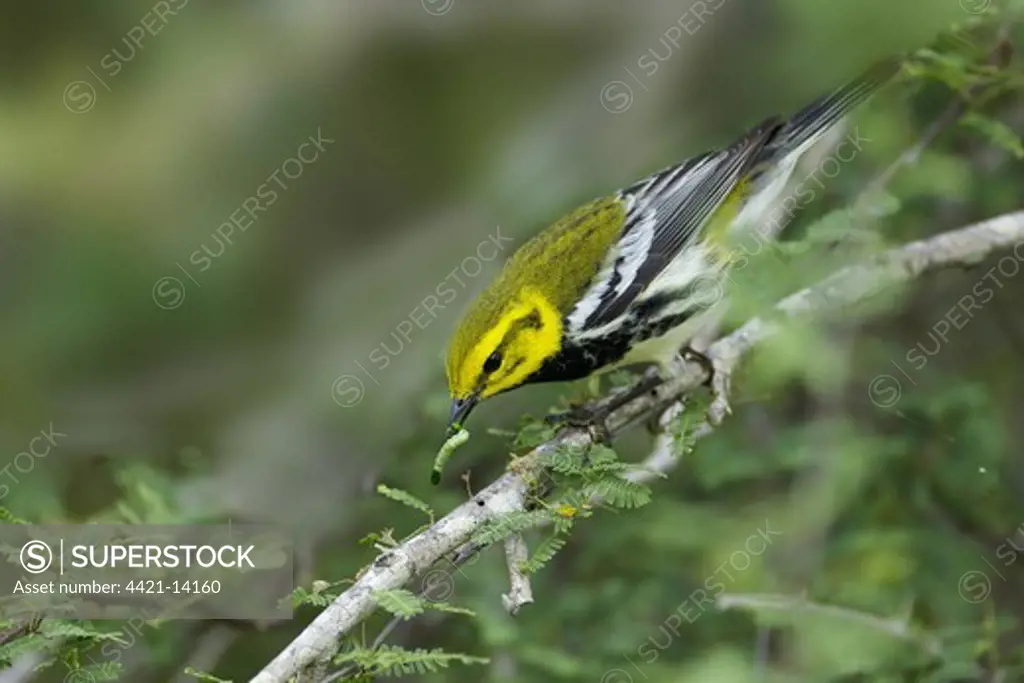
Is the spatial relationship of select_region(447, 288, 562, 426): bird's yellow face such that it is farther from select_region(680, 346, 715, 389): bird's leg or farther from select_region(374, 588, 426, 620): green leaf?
select_region(374, 588, 426, 620): green leaf

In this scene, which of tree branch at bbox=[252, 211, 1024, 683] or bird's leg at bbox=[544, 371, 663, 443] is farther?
bird's leg at bbox=[544, 371, 663, 443]

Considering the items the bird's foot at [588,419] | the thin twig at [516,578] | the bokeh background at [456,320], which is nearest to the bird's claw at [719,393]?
the bokeh background at [456,320]

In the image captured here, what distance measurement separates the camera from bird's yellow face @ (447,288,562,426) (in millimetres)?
2777

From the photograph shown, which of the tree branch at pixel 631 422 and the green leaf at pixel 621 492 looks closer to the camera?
the tree branch at pixel 631 422

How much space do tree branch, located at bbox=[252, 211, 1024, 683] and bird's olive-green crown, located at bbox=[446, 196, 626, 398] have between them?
0.22 meters

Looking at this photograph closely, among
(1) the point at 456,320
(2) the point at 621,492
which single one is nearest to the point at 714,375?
(1) the point at 456,320

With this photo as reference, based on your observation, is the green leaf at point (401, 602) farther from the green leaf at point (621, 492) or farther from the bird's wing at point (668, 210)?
the bird's wing at point (668, 210)

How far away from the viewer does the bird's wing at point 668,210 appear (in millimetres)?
3154

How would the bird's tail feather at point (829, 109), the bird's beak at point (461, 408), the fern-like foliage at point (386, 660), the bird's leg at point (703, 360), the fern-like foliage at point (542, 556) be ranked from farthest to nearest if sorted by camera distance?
the bird's tail feather at point (829, 109)
the bird's leg at point (703, 360)
the bird's beak at point (461, 408)
the fern-like foliage at point (542, 556)
the fern-like foliage at point (386, 660)

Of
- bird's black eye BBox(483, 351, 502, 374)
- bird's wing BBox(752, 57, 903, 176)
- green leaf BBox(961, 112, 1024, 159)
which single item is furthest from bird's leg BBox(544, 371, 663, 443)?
green leaf BBox(961, 112, 1024, 159)

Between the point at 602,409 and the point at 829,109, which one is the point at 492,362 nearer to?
the point at 602,409

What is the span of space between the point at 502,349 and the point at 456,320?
584mm

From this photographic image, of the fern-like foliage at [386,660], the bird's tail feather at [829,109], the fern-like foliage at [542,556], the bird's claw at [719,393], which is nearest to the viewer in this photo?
the fern-like foliage at [386,660]

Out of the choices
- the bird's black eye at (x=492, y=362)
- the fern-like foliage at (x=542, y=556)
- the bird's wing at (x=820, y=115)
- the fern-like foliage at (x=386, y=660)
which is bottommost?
the fern-like foliage at (x=386, y=660)
